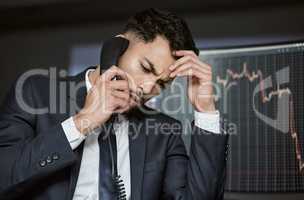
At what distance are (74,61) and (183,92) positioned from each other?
0.31m

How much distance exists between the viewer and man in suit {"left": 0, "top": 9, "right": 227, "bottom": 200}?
80 cm

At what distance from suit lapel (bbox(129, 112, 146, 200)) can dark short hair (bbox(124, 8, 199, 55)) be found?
191 millimetres

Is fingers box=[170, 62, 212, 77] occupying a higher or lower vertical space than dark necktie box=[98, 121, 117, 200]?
higher

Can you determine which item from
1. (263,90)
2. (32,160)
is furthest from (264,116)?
(32,160)

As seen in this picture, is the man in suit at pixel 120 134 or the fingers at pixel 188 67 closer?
the man in suit at pixel 120 134

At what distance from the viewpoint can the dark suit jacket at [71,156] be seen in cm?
79

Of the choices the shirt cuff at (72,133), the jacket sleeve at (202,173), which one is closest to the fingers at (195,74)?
the jacket sleeve at (202,173)

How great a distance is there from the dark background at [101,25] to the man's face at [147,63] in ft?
0.69

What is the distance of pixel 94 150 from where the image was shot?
906 millimetres

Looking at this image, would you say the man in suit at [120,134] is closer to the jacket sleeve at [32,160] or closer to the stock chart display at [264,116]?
the jacket sleeve at [32,160]

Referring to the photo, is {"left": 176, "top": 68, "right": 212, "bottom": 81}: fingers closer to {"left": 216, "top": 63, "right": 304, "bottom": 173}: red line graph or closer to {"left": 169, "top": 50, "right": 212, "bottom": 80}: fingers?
{"left": 169, "top": 50, "right": 212, "bottom": 80}: fingers

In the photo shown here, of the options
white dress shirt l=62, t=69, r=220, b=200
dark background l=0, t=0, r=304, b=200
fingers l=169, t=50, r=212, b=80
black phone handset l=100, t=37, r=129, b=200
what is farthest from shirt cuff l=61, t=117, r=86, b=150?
dark background l=0, t=0, r=304, b=200

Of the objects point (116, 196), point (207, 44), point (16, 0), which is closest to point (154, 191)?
point (116, 196)

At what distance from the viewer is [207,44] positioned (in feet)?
3.84
